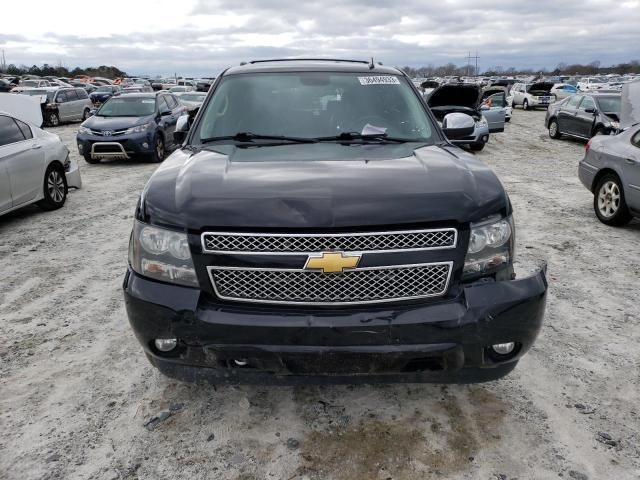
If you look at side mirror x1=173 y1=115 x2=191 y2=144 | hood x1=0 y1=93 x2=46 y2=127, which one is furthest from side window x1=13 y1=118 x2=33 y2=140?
side mirror x1=173 y1=115 x2=191 y2=144

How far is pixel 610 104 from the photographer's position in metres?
16.1

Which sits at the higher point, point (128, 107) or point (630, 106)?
point (630, 106)

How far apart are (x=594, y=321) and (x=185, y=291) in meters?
3.28

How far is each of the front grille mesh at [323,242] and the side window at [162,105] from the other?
12.4 metres

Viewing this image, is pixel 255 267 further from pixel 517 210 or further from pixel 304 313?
pixel 517 210

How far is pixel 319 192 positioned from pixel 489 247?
871 mm

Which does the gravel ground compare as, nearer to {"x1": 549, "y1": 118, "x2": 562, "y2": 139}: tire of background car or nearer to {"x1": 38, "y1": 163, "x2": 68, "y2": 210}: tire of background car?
{"x1": 38, "y1": 163, "x2": 68, "y2": 210}: tire of background car

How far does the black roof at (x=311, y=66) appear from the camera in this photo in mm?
4273

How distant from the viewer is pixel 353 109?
12.9 feet

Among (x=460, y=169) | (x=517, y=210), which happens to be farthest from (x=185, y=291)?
(x=517, y=210)

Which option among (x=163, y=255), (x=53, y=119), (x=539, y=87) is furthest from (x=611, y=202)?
(x=539, y=87)

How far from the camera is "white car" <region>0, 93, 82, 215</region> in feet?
23.3

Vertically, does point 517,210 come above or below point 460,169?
below

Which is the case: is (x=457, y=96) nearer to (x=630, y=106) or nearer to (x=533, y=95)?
(x=630, y=106)
